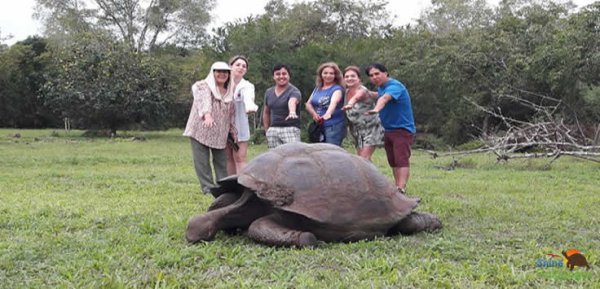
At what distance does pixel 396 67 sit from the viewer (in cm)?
2091

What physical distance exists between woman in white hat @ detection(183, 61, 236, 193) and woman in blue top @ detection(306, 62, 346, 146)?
85cm

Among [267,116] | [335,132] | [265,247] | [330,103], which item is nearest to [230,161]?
[267,116]

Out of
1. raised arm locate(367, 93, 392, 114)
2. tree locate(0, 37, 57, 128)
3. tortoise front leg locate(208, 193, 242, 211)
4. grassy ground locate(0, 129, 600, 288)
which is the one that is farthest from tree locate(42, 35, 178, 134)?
tortoise front leg locate(208, 193, 242, 211)

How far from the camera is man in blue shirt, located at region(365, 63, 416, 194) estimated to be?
19.0 ft

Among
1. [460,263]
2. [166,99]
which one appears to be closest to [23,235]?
[460,263]

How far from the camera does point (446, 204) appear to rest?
5.60m

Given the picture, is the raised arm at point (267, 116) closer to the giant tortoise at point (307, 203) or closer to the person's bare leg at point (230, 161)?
the person's bare leg at point (230, 161)

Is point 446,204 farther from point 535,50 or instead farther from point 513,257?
point 535,50

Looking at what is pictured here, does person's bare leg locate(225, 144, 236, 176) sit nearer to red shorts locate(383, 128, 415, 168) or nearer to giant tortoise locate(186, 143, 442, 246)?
red shorts locate(383, 128, 415, 168)

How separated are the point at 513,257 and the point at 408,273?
2.61ft

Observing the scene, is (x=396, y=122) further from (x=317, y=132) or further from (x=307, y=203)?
(x=307, y=203)

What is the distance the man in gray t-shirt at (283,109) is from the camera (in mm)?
5867

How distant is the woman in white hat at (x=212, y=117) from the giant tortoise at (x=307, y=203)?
172 centimetres

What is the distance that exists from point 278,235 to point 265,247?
0.41ft
